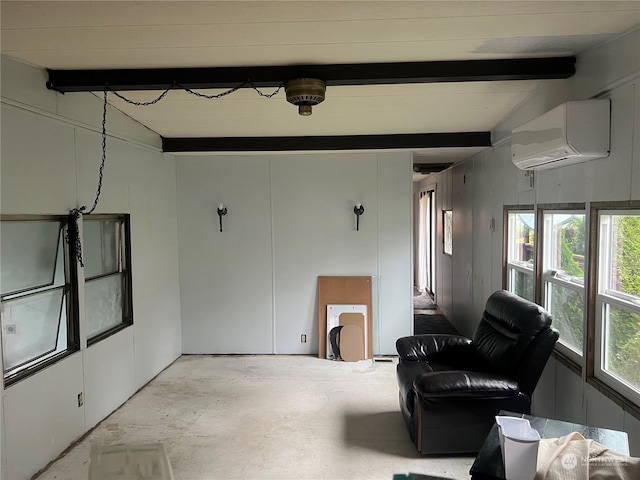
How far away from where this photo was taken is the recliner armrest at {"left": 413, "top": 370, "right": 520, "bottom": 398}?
2.90 m

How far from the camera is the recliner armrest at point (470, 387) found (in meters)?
2.90

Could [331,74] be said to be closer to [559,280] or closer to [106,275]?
[559,280]

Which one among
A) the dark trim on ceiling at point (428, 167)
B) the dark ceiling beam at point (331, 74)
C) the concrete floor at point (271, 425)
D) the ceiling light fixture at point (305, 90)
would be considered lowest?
the concrete floor at point (271, 425)

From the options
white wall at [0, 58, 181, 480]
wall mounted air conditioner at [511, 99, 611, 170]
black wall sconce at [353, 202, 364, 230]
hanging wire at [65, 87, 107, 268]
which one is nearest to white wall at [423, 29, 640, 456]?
wall mounted air conditioner at [511, 99, 611, 170]

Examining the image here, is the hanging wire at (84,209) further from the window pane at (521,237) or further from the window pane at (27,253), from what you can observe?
the window pane at (521,237)

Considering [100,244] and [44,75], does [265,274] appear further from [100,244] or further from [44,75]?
[44,75]

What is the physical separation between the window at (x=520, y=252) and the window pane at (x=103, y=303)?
11.6 ft

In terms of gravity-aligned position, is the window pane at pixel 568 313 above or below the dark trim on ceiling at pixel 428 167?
below

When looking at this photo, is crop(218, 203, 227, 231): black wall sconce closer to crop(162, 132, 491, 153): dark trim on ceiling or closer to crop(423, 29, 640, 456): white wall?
crop(162, 132, 491, 153): dark trim on ceiling

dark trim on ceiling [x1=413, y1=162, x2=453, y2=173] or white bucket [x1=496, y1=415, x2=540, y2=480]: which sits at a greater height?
dark trim on ceiling [x1=413, y1=162, x2=453, y2=173]

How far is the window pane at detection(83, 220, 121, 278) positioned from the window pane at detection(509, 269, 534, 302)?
359cm

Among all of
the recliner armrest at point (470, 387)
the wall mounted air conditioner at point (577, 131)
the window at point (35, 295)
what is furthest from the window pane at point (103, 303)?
the wall mounted air conditioner at point (577, 131)

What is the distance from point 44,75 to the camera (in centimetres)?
299

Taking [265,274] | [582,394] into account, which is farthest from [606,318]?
[265,274]
